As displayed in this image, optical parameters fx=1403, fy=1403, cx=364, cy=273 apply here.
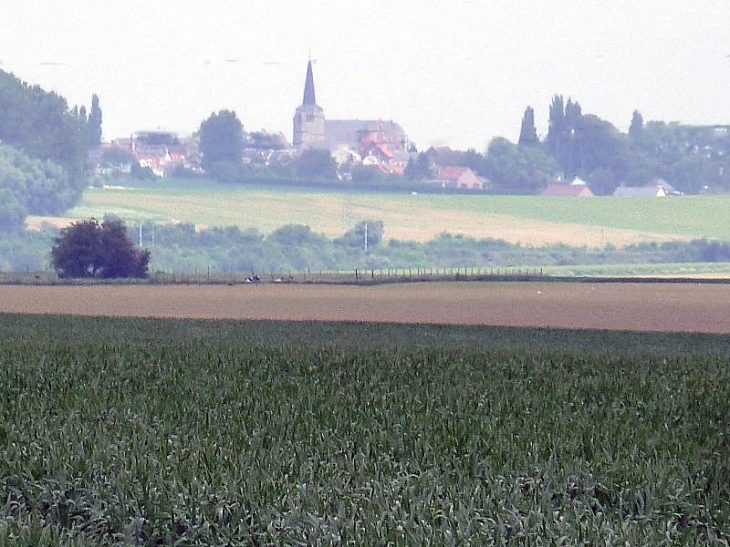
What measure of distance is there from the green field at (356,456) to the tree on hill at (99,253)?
85311 mm

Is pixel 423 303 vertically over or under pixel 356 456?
under

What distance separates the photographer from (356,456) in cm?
1220

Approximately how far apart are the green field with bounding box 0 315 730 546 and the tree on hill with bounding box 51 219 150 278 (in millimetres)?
85311

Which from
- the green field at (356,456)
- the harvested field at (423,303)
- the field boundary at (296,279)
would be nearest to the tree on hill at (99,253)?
the field boundary at (296,279)

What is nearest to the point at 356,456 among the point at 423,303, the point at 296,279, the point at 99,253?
the point at 423,303

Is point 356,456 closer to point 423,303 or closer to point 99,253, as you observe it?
point 423,303

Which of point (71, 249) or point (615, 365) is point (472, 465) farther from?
point (71, 249)

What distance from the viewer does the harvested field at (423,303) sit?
223 feet

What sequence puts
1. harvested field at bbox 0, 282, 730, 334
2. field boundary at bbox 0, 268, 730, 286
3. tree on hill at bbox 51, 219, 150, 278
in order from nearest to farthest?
1. harvested field at bbox 0, 282, 730, 334
2. field boundary at bbox 0, 268, 730, 286
3. tree on hill at bbox 51, 219, 150, 278

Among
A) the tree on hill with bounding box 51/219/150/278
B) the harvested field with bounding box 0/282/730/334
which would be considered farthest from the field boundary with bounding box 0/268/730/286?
the harvested field with bounding box 0/282/730/334

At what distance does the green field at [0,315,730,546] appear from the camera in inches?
396

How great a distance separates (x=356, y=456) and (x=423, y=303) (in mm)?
69759

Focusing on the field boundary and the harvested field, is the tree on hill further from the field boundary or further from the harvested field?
the harvested field

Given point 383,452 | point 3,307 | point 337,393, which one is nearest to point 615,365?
point 337,393
